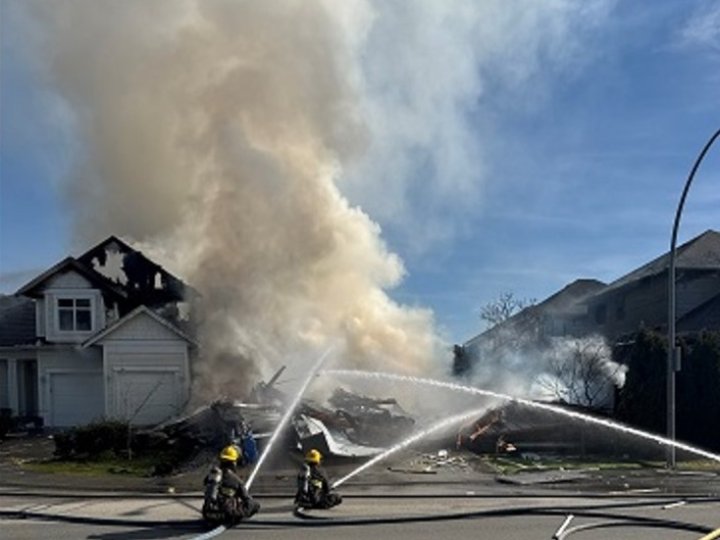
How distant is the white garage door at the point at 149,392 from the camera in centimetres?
2847

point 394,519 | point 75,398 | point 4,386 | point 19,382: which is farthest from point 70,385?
point 394,519

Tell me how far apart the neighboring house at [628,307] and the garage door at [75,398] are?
18164mm

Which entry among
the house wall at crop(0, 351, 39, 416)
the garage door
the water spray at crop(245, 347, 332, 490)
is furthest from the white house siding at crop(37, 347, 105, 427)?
the water spray at crop(245, 347, 332, 490)

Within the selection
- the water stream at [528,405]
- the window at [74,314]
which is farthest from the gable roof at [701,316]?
the window at [74,314]

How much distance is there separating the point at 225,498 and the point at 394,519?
2.24m

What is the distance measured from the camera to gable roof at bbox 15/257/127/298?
29359mm

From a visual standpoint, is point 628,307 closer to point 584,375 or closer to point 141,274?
point 584,375

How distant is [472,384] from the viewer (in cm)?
3547

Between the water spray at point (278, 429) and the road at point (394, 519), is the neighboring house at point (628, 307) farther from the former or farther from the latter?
the road at point (394, 519)

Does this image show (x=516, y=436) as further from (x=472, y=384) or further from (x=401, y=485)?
(x=472, y=384)

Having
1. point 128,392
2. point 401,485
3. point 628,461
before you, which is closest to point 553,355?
point 628,461

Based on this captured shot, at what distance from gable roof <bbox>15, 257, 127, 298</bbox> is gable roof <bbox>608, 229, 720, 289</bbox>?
21.7 m

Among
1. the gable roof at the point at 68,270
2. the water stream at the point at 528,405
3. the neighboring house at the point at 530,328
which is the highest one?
the gable roof at the point at 68,270

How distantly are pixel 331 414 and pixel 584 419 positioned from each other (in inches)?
259
